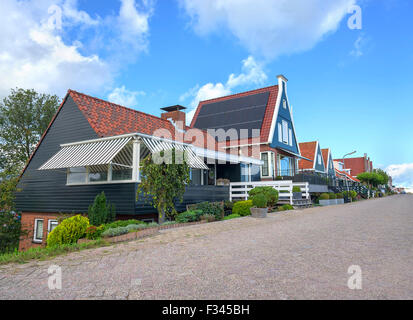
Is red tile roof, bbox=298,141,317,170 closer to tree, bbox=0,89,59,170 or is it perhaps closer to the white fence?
the white fence

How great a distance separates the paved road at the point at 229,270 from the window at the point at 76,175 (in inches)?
324

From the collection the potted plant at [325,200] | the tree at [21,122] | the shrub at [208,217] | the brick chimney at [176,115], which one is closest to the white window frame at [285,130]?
the potted plant at [325,200]

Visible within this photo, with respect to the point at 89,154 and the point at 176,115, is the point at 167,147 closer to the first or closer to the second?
the point at 89,154

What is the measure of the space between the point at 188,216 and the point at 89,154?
496 cm

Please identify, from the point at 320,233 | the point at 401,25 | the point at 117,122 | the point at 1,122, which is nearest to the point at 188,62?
the point at 117,122

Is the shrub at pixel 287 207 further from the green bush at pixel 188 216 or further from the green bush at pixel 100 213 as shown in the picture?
the green bush at pixel 100 213

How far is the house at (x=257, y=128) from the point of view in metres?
22.8

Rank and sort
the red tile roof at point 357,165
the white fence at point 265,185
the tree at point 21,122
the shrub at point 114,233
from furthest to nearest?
1. the red tile roof at point 357,165
2. the tree at point 21,122
3. the white fence at point 265,185
4. the shrub at point 114,233

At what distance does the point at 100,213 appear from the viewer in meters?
11.0

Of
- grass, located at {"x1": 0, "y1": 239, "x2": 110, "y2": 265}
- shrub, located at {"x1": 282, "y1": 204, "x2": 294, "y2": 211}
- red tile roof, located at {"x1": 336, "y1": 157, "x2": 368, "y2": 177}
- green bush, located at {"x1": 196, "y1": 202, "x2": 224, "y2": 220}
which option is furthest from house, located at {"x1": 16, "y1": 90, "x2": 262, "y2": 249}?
red tile roof, located at {"x1": 336, "y1": 157, "x2": 368, "y2": 177}

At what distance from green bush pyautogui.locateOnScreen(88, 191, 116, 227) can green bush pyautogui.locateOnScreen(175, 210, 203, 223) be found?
266 centimetres

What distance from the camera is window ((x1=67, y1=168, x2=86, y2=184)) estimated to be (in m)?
14.1

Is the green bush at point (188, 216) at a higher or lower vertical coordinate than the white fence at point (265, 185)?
lower

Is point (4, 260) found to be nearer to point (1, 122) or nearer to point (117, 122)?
point (117, 122)
